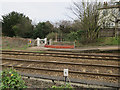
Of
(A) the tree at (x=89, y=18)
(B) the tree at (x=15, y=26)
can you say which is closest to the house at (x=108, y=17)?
(A) the tree at (x=89, y=18)

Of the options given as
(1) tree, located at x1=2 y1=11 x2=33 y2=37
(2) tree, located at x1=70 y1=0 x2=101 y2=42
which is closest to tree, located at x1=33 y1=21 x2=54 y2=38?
(1) tree, located at x1=2 y1=11 x2=33 y2=37

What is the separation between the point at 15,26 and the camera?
23.5 meters

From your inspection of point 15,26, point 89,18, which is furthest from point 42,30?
point 89,18

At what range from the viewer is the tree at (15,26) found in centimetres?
2369

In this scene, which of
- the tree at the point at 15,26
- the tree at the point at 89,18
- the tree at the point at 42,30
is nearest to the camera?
the tree at the point at 89,18

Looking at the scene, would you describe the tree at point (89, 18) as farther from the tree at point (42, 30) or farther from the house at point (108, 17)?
the tree at point (42, 30)

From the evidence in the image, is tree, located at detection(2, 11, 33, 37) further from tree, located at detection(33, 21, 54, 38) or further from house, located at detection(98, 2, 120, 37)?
house, located at detection(98, 2, 120, 37)

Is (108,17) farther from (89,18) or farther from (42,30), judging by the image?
(42,30)

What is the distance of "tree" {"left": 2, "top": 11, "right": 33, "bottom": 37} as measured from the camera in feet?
77.7

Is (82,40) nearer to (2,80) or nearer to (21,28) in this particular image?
(2,80)

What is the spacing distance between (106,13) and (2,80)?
17295mm

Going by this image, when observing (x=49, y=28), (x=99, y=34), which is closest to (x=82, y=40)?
(x=99, y=34)

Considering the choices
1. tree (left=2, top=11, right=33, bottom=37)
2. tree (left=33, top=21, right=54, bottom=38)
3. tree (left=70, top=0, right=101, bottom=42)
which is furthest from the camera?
tree (left=2, top=11, right=33, bottom=37)

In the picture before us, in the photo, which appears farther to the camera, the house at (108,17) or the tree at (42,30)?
the tree at (42,30)
